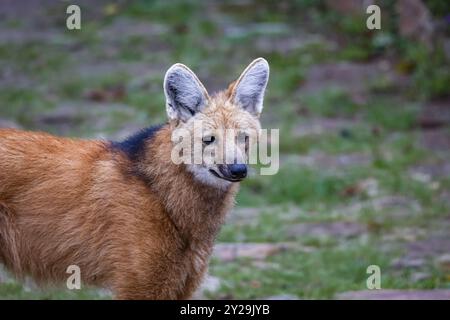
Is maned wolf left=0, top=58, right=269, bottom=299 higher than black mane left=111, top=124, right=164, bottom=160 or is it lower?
lower

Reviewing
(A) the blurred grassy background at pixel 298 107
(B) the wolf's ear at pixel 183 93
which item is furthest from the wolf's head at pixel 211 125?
(A) the blurred grassy background at pixel 298 107

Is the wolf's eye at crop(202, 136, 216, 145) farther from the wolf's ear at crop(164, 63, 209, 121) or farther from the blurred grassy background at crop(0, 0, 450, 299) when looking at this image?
the blurred grassy background at crop(0, 0, 450, 299)

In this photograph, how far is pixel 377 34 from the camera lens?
1091 centimetres

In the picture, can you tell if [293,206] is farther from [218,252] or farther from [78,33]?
[78,33]

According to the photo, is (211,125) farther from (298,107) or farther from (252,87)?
(298,107)

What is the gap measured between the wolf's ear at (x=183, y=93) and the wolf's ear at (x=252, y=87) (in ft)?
0.54

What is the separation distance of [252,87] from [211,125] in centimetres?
32

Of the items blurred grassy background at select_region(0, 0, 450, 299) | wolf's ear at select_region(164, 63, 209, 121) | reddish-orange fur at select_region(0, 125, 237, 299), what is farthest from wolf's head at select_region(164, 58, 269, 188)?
blurred grassy background at select_region(0, 0, 450, 299)

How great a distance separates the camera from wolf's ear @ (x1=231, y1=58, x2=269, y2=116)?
14.3 feet

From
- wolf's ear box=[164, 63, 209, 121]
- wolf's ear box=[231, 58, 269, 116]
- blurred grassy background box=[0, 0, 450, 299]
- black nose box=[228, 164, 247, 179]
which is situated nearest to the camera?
black nose box=[228, 164, 247, 179]

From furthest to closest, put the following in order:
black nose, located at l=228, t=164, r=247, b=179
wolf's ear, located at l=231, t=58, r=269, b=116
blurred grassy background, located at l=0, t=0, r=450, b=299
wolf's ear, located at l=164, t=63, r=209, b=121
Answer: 1. blurred grassy background, located at l=0, t=0, r=450, b=299
2. wolf's ear, located at l=231, t=58, r=269, b=116
3. wolf's ear, located at l=164, t=63, r=209, b=121
4. black nose, located at l=228, t=164, r=247, b=179

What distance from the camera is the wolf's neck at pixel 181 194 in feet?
14.2

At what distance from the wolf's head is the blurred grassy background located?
99cm

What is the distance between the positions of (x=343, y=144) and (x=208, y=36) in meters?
3.40
